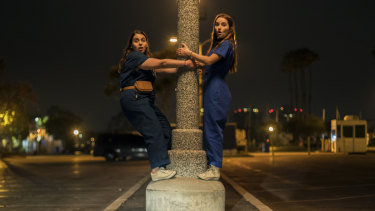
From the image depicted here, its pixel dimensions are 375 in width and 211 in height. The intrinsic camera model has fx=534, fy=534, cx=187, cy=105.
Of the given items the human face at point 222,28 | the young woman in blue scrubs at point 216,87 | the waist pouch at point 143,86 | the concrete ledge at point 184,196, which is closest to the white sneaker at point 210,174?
the young woman in blue scrubs at point 216,87

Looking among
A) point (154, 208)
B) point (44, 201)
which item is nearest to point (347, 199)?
point (44, 201)

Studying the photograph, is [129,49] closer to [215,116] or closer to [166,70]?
[166,70]

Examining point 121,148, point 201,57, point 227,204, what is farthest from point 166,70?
point 121,148

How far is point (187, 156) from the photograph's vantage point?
18.8 ft

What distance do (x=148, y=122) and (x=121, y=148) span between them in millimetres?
32649

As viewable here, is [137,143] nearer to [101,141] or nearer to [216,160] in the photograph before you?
[101,141]

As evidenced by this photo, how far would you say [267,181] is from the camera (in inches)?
643

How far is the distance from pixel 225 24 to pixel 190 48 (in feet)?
1.56

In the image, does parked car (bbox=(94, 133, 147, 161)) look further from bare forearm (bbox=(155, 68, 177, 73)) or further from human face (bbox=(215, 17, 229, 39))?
human face (bbox=(215, 17, 229, 39))

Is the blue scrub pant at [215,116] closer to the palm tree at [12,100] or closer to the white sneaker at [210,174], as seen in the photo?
the white sneaker at [210,174]

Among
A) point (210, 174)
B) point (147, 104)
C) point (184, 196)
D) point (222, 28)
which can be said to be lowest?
point (184, 196)

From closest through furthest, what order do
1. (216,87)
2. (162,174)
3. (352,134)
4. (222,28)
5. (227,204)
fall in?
(162,174)
(216,87)
(222,28)
(227,204)
(352,134)

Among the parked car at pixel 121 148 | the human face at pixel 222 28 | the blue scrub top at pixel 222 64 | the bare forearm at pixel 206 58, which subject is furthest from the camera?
the parked car at pixel 121 148

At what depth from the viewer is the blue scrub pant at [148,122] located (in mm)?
5512
